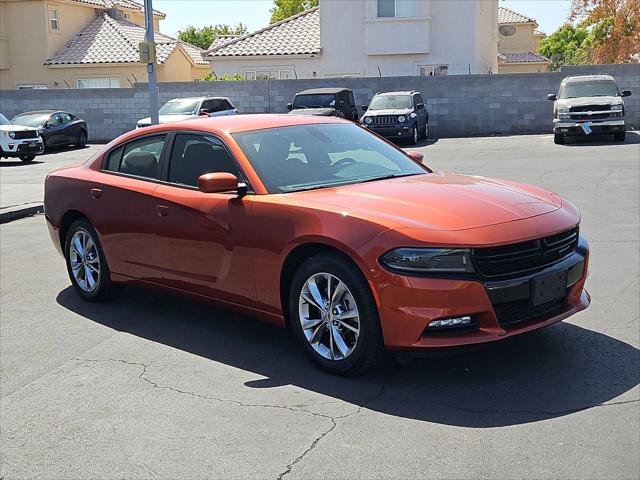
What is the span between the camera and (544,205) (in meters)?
5.35

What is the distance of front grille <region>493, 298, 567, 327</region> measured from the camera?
15.8ft

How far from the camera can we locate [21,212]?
12992 mm

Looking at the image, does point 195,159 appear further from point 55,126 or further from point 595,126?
point 55,126

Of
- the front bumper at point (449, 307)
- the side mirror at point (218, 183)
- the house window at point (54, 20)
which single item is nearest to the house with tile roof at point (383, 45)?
the house window at point (54, 20)

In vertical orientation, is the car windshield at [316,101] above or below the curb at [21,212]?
above

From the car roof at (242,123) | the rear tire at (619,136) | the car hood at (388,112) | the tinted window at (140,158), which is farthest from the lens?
the car hood at (388,112)

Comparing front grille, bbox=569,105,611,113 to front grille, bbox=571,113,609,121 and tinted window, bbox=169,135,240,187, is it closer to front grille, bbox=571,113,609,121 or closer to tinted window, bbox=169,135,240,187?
front grille, bbox=571,113,609,121

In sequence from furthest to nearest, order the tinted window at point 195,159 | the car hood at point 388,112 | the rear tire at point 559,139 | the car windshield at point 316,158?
1. the car hood at point 388,112
2. the rear tire at point 559,139
3. the tinted window at point 195,159
4. the car windshield at point 316,158

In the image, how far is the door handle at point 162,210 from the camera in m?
6.21

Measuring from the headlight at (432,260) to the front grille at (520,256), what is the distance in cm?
8

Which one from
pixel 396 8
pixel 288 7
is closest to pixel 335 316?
pixel 396 8

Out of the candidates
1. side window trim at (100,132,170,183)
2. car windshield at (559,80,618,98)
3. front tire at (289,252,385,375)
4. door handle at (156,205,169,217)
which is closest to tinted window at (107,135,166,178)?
side window trim at (100,132,170,183)

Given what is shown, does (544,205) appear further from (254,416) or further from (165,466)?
(165,466)

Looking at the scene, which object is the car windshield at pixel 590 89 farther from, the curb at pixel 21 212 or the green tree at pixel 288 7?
the green tree at pixel 288 7
